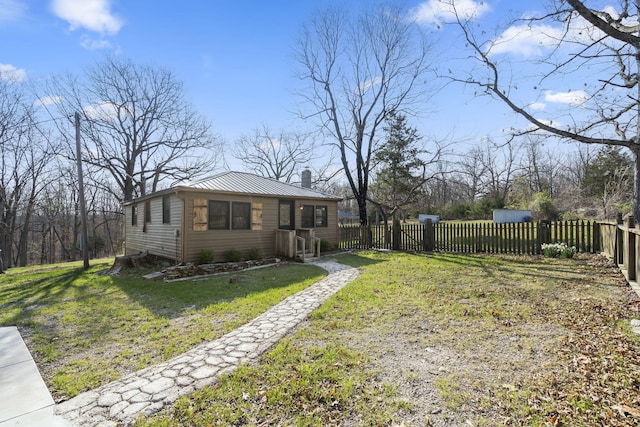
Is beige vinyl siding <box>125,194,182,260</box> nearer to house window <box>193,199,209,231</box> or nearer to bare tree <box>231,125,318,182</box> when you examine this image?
house window <box>193,199,209,231</box>

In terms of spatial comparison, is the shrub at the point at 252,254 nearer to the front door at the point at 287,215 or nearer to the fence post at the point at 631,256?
the front door at the point at 287,215

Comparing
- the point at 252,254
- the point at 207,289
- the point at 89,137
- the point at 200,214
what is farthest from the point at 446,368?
the point at 89,137

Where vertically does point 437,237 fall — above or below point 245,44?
below

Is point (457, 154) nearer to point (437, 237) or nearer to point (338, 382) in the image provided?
point (437, 237)

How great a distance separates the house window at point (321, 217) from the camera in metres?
13.0

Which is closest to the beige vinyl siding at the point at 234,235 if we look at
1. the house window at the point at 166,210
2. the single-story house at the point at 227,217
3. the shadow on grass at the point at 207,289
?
the single-story house at the point at 227,217

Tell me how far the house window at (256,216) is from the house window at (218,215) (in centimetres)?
90

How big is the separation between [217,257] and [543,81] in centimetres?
1073

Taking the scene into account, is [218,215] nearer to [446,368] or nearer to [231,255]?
[231,255]

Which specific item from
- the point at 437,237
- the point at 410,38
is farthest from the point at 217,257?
the point at 410,38

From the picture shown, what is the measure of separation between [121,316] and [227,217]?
5.24 metres

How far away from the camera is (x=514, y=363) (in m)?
3.04

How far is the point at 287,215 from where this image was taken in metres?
11.9

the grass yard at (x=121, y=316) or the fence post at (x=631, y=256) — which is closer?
the grass yard at (x=121, y=316)
